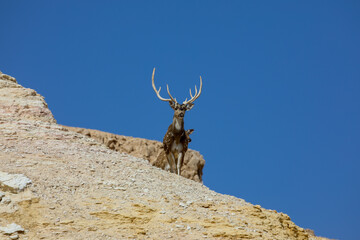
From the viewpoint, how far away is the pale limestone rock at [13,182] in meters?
8.22

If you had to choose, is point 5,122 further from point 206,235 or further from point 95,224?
point 206,235

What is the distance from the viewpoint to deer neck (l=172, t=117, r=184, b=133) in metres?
17.4

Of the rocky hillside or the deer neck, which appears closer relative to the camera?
the rocky hillside

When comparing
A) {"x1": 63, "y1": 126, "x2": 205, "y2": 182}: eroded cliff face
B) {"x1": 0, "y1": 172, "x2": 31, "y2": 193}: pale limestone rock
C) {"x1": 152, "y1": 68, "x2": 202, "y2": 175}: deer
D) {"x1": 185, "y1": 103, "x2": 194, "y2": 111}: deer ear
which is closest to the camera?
{"x1": 0, "y1": 172, "x2": 31, "y2": 193}: pale limestone rock

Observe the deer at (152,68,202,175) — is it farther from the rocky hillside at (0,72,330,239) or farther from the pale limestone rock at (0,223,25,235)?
the pale limestone rock at (0,223,25,235)

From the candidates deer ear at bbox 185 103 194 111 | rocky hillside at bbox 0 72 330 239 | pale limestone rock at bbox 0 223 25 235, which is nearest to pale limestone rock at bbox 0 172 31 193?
rocky hillside at bbox 0 72 330 239

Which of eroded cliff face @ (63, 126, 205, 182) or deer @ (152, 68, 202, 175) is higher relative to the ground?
eroded cliff face @ (63, 126, 205, 182)

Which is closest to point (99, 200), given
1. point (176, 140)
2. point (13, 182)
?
point (13, 182)

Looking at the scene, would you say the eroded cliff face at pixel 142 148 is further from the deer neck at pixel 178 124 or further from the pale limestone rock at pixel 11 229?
the pale limestone rock at pixel 11 229

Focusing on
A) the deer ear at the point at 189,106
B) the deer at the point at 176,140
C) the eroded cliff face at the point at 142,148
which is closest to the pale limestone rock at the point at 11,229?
the deer at the point at 176,140

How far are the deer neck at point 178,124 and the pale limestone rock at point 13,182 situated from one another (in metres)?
9.13

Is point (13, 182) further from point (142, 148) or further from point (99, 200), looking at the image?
point (142, 148)

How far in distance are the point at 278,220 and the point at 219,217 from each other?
4.94ft

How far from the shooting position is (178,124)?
685 inches
